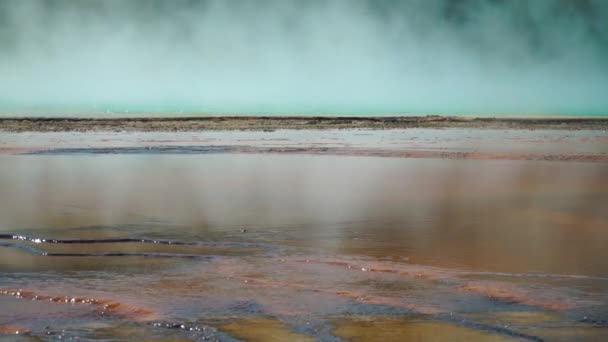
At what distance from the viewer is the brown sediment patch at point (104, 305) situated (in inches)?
224

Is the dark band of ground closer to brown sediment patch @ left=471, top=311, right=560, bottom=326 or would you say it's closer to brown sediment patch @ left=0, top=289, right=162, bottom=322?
brown sediment patch @ left=0, top=289, right=162, bottom=322

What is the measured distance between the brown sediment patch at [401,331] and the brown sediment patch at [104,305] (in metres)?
1.53

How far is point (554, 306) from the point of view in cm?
595

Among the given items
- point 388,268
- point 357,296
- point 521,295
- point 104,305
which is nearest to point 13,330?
point 104,305

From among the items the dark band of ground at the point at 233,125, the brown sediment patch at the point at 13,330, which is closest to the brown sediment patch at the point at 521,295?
the brown sediment patch at the point at 13,330

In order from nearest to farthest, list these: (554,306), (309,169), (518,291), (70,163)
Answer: (554,306), (518,291), (309,169), (70,163)

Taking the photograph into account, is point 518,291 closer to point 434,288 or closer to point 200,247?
point 434,288

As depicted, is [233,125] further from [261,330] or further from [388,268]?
[261,330]

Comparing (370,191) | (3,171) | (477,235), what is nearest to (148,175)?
(3,171)

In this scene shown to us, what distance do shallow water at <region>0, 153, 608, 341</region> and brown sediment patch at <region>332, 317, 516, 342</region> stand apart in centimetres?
2

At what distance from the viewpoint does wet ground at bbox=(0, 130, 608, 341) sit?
18.1 ft

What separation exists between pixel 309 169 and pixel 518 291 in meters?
13.3

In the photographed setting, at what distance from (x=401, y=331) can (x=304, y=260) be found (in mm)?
2522

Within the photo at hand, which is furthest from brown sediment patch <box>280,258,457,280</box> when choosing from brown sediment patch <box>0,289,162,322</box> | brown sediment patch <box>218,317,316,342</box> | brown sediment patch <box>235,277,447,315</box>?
brown sediment patch <box>0,289,162,322</box>
